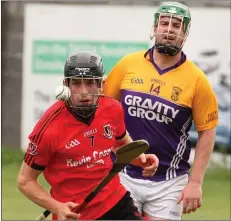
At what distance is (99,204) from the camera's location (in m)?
5.11

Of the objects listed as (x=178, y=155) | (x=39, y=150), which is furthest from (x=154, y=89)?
(x=39, y=150)

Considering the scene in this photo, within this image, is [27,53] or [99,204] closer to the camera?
[99,204]

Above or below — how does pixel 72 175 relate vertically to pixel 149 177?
above

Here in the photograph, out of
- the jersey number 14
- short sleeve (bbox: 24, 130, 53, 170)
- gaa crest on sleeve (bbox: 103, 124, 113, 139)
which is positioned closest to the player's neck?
the jersey number 14

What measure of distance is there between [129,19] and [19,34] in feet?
5.41

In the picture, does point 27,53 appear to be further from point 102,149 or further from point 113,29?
point 102,149

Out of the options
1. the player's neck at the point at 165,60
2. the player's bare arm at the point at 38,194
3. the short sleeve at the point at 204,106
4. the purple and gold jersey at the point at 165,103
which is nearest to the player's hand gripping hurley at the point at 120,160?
the player's bare arm at the point at 38,194

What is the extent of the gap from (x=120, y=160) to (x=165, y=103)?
0.85 metres

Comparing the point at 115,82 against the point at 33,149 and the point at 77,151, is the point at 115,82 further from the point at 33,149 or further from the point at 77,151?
the point at 33,149

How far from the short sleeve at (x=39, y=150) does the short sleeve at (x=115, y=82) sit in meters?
1.16

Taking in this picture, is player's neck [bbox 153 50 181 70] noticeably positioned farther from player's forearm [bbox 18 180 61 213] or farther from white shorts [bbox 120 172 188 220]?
player's forearm [bbox 18 180 61 213]

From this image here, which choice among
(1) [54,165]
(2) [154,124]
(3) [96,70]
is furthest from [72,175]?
(2) [154,124]

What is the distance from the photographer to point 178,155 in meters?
5.99

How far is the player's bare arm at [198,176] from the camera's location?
572 cm
